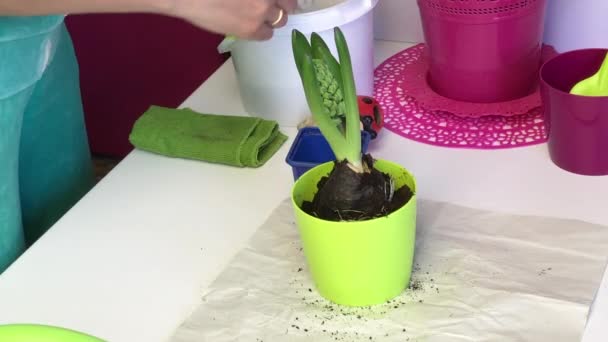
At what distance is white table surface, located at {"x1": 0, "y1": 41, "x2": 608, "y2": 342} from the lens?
657 mm

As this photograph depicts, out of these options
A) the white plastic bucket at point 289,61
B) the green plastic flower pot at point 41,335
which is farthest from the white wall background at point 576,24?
the green plastic flower pot at point 41,335

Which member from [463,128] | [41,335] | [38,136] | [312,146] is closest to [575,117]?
[463,128]

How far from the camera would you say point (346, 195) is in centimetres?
61

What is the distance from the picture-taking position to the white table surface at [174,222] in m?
0.66

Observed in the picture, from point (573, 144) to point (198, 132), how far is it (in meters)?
0.40

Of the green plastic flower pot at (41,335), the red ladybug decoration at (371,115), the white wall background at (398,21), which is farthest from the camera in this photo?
the white wall background at (398,21)

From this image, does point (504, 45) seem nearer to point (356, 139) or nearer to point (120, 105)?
point (356, 139)

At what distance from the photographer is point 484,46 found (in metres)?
0.82

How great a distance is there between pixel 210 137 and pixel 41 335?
408 millimetres

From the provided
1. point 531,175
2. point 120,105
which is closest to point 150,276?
point 531,175

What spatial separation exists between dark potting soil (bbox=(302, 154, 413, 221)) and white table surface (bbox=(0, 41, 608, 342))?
122mm

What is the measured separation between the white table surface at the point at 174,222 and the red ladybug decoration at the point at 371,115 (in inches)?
0.9

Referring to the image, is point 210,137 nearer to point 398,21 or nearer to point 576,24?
point 398,21

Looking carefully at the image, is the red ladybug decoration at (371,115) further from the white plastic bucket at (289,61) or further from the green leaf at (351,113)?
the green leaf at (351,113)
